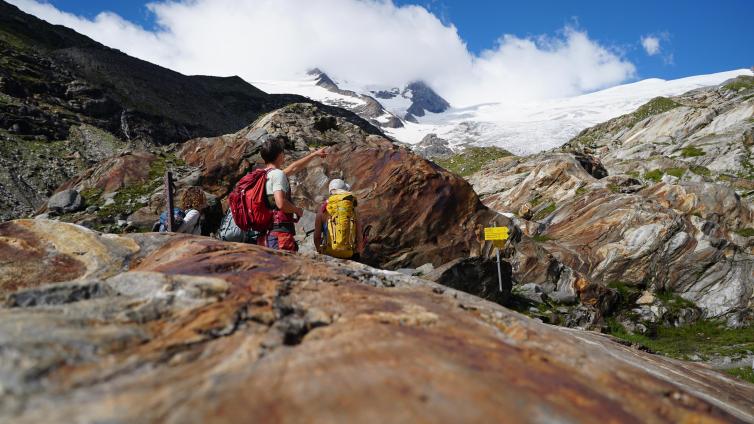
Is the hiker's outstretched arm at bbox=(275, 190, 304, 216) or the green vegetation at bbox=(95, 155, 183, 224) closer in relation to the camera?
the hiker's outstretched arm at bbox=(275, 190, 304, 216)

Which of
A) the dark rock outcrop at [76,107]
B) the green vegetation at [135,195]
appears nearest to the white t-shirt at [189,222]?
the green vegetation at [135,195]

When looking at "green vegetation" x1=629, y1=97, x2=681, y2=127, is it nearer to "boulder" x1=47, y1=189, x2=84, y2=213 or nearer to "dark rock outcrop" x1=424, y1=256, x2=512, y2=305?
"dark rock outcrop" x1=424, y1=256, x2=512, y2=305

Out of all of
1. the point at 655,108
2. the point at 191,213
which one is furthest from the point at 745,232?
the point at 655,108

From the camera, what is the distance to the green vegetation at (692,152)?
182 ft

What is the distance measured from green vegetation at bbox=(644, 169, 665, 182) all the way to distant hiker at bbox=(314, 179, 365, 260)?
51761 mm

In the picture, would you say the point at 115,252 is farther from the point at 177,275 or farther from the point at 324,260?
the point at 324,260

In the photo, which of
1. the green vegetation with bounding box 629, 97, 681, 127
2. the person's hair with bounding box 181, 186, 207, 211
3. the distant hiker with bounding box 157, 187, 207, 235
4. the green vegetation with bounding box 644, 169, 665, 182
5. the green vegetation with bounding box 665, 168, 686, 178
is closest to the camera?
the distant hiker with bounding box 157, 187, 207, 235

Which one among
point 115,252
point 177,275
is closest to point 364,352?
point 177,275

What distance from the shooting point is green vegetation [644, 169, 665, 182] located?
50.0m

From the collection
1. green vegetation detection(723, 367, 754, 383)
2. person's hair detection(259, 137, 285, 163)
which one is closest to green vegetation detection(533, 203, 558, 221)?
green vegetation detection(723, 367, 754, 383)

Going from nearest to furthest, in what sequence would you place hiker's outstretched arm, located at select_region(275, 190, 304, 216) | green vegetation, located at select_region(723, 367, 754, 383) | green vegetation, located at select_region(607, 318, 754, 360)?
hiker's outstretched arm, located at select_region(275, 190, 304, 216) < green vegetation, located at select_region(723, 367, 754, 383) < green vegetation, located at select_region(607, 318, 754, 360)

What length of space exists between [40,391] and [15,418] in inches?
11.1

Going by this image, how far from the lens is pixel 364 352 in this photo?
3826mm

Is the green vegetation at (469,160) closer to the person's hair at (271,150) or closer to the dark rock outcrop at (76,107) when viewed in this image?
the dark rock outcrop at (76,107)
